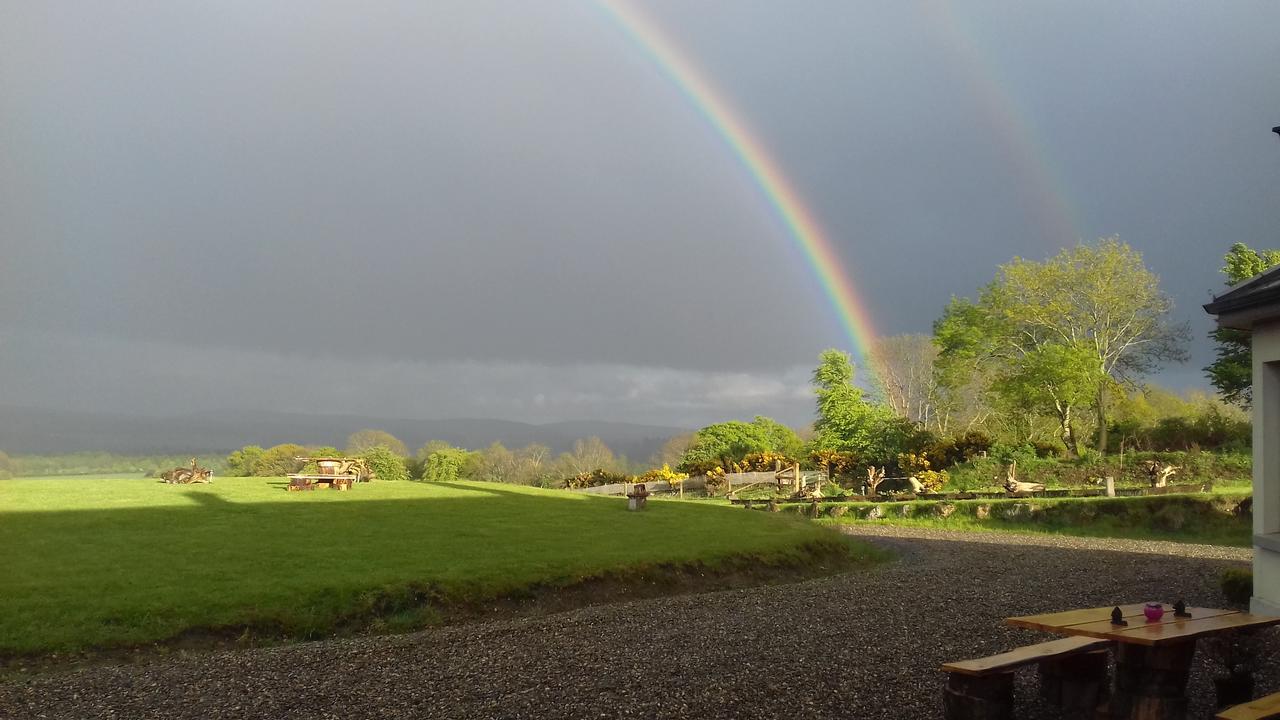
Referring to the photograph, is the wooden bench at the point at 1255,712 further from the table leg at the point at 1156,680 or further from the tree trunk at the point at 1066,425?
the tree trunk at the point at 1066,425

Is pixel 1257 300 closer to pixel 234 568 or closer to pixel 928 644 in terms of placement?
pixel 928 644

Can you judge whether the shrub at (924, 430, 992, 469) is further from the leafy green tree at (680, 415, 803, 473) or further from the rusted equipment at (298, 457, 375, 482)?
the rusted equipment at (298, 457, 375, 482)

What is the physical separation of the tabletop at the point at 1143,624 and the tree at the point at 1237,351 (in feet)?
127

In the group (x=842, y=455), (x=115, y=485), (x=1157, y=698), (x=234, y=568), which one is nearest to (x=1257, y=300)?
(x=1157, y=698)

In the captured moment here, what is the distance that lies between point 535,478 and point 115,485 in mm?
31921

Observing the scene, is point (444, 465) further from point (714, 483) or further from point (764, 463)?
point (714, 483)

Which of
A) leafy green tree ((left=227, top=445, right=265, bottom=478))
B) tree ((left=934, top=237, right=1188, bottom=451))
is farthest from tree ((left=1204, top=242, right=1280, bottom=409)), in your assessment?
leafy green tree ((left=227, top=445, right=265, bottom=478))

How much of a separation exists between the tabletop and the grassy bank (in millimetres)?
17507

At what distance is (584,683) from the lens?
23.7 ft

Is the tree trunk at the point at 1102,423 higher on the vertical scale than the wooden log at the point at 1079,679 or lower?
higher

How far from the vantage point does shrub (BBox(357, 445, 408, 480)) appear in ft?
160

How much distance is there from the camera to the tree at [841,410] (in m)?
50.7

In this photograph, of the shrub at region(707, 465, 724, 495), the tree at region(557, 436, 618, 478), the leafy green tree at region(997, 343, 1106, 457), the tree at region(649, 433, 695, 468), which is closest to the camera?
the shrub at region(707, 465, 724, 495)

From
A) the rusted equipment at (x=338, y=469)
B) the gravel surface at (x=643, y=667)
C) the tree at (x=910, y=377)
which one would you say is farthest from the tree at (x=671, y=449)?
the gravel surface at (x=643, y=667)
